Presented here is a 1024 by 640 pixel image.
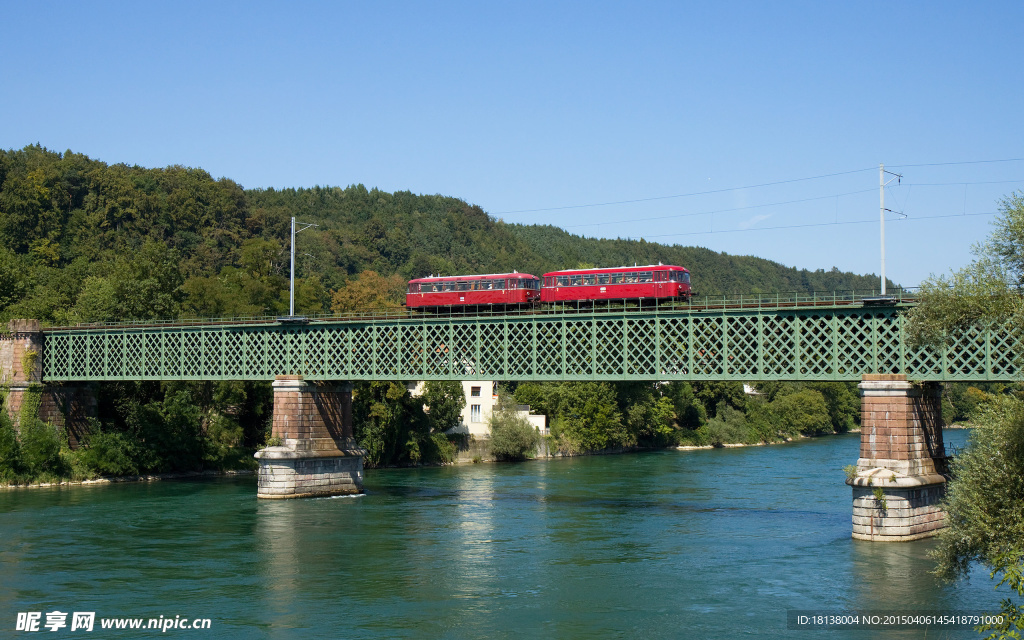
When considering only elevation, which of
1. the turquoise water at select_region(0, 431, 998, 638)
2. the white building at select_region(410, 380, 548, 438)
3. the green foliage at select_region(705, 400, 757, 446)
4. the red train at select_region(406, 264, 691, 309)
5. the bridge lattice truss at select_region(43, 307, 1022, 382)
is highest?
the red train at select_region(406, 264, 691, 309)

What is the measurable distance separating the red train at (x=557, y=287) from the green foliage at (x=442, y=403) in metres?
29.0

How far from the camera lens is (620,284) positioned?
188ft

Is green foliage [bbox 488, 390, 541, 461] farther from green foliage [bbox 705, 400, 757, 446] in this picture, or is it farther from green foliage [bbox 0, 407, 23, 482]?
green foliage [bbox 0, 407, 23, 482]

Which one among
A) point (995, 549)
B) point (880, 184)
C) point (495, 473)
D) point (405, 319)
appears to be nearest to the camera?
point (995, 549)

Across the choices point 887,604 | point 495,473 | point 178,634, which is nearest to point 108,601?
point 178,634

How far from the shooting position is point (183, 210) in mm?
154250

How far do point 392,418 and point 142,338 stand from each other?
79.4 feet

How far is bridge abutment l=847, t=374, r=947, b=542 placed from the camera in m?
42.4

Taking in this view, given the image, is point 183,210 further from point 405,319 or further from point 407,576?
point 407,576

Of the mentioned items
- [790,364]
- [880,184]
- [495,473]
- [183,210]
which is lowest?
[495,473]

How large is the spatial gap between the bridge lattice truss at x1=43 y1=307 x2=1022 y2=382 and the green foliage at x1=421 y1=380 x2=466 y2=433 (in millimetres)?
27736

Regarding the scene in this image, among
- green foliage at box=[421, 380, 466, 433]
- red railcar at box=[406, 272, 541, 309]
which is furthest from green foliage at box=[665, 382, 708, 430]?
red railcar at box=[406, 272, 541, 309]

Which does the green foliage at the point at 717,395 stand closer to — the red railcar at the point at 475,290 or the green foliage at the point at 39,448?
the red railcar at the point at 475,290

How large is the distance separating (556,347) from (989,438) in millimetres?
30976
